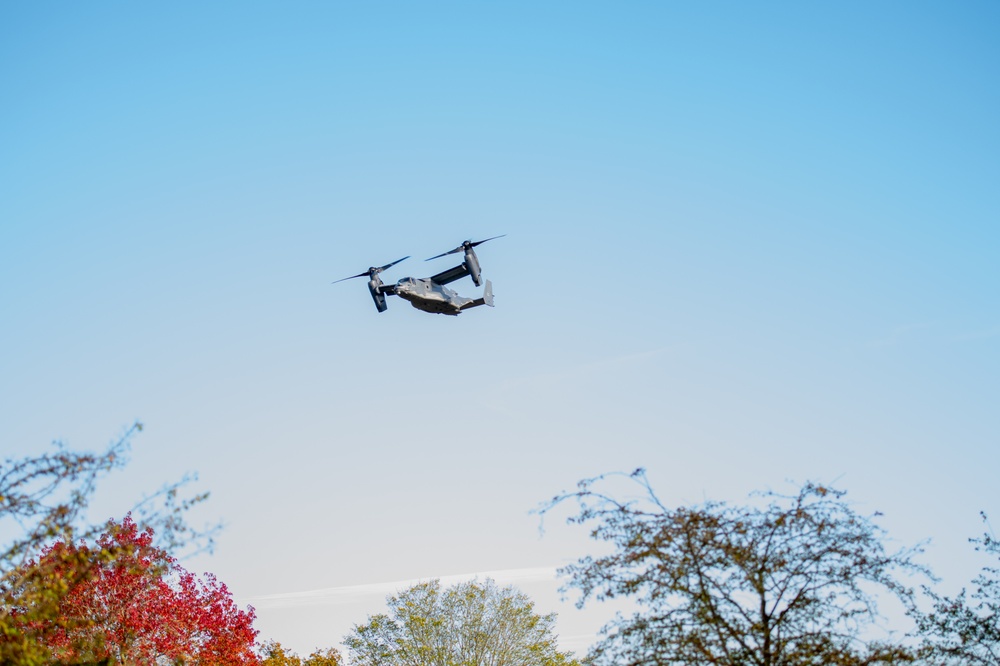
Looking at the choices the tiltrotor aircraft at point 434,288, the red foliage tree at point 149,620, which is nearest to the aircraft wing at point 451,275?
the tiltrotor aircraft at point 434,288

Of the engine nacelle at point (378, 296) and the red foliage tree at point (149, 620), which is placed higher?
the engine nacelle at point (378, 296)

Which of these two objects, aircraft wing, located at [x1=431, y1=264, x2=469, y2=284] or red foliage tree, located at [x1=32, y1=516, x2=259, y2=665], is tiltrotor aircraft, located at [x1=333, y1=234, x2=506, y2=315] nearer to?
aircraft wing, located at [x1=431, y1=264, x2=469, y2=284]

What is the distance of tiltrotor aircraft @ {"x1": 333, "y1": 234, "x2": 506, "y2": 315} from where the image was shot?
69.2 feet

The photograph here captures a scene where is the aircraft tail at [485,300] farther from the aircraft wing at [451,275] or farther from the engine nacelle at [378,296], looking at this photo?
the engine nacelle at [378,296]

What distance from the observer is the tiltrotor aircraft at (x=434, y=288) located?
21078 mm

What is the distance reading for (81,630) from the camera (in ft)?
67.3

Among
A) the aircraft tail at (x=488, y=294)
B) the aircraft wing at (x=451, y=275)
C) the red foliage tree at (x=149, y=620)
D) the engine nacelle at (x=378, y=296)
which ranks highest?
the aircraft tail at (x=488, y=294)

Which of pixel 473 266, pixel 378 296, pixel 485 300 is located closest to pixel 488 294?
pixel 485 300

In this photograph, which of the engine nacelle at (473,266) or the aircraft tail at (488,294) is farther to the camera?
the aircraft tail at (488,294)

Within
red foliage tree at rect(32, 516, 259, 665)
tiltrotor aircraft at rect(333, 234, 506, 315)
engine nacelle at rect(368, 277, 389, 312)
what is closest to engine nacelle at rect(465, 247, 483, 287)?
tiltrotor aircraft at rect(333, 234, 506, 315)

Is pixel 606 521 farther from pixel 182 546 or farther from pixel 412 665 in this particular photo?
pixel 412 665

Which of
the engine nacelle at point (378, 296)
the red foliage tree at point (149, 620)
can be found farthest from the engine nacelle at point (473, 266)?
the red foliage tree at point (149, 620)

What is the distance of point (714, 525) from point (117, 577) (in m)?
16.7

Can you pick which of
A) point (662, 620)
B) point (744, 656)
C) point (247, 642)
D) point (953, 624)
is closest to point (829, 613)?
point (744, 656)
